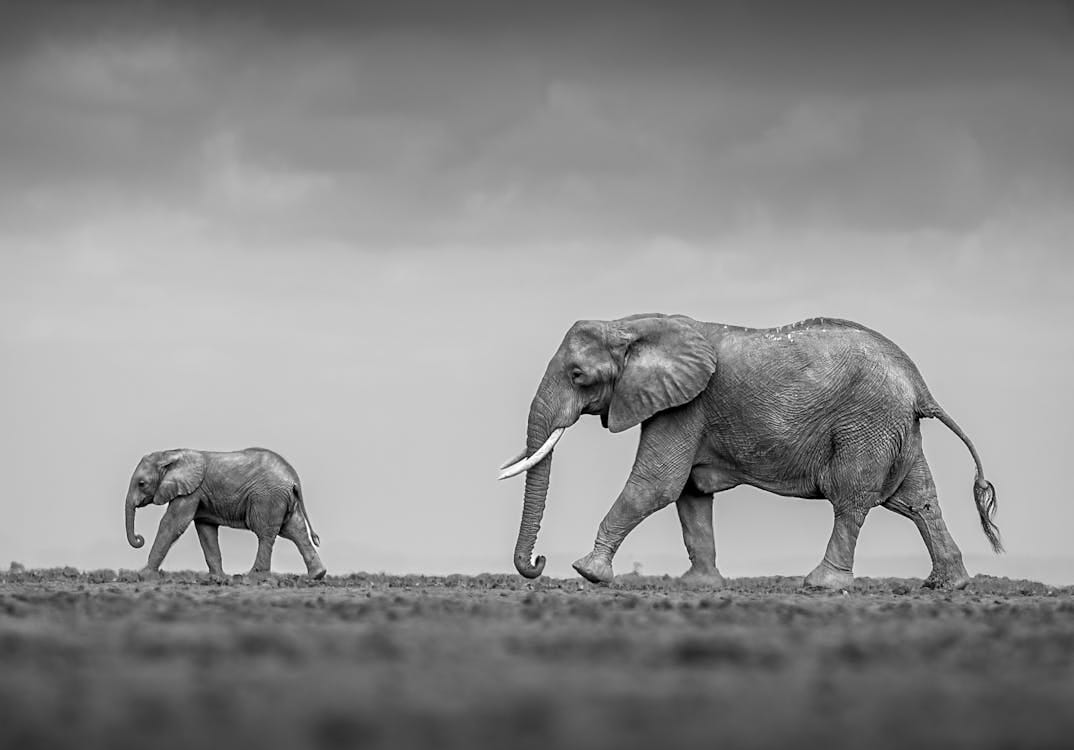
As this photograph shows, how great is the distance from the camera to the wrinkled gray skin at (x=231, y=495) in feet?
130

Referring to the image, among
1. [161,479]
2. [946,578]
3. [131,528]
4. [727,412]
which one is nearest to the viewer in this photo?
[727,412]

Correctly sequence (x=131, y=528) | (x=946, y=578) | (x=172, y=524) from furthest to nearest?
(x=131, y=528), (x=172, y=524), (x=946, y=578)

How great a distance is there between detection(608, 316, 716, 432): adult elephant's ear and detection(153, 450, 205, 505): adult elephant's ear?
1348cm

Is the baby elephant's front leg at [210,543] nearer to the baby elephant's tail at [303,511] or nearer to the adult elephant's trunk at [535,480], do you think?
the baby elephant's tail at [303,511]

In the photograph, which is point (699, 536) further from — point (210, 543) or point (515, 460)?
point (210, 543)

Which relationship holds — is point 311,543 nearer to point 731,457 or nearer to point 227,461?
point 227,461

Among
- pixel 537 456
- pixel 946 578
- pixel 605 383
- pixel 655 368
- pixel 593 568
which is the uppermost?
pixel 655 368

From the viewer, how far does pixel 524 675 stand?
40.2ft

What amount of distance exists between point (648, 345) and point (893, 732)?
19628mm

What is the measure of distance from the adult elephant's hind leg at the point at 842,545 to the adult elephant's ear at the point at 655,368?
3.13 meters

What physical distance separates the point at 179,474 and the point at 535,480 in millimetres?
12968

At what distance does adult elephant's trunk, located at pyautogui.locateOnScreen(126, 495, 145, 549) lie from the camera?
41.0 m

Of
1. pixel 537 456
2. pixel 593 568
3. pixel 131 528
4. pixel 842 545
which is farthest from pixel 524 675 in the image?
pixel 131 528

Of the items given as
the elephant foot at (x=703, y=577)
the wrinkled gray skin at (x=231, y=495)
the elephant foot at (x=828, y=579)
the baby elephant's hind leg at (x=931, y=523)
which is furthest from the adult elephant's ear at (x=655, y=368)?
the wrinkled gray skin at (x=231, y=495)
